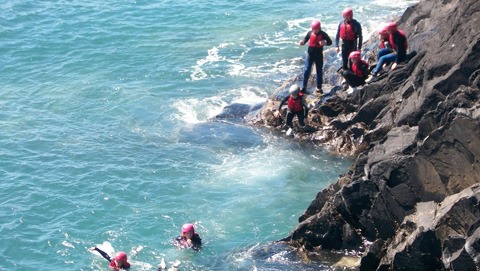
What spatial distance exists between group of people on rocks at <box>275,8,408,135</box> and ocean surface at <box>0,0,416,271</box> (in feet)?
5.12

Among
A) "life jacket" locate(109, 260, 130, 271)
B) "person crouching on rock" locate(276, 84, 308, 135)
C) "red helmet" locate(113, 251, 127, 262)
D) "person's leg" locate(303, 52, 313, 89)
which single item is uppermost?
"person's leg" locate(303, 52, 313, 89)

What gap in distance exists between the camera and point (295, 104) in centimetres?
3023

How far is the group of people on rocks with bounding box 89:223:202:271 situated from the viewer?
23203 millimetres

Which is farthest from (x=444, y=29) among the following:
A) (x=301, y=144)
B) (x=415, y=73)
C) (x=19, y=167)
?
(x=19, y=167)

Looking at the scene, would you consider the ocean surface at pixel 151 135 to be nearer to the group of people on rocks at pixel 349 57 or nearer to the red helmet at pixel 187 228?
the red helmet at pixel 187 228

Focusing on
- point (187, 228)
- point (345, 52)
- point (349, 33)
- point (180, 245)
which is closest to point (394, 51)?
point (349, 33)

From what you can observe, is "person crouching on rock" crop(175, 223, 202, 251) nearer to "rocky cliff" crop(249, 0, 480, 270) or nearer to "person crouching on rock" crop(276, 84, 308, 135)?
"rocky cliff" crop(249, 0, 480, 270)

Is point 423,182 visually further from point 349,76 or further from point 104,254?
point 349,76

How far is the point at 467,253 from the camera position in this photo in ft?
60.4

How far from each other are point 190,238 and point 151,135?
9.56m

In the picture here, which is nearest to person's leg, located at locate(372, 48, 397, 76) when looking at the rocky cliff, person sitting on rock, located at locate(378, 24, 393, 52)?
person sitting on rock, located at locate(378, 24, 393, 52)

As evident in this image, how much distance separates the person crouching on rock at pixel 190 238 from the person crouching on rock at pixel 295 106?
7768mm

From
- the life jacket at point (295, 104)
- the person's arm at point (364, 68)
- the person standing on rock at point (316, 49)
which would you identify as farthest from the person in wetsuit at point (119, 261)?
the person's arm at point (364, 68)

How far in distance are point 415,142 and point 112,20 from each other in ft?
94.1
